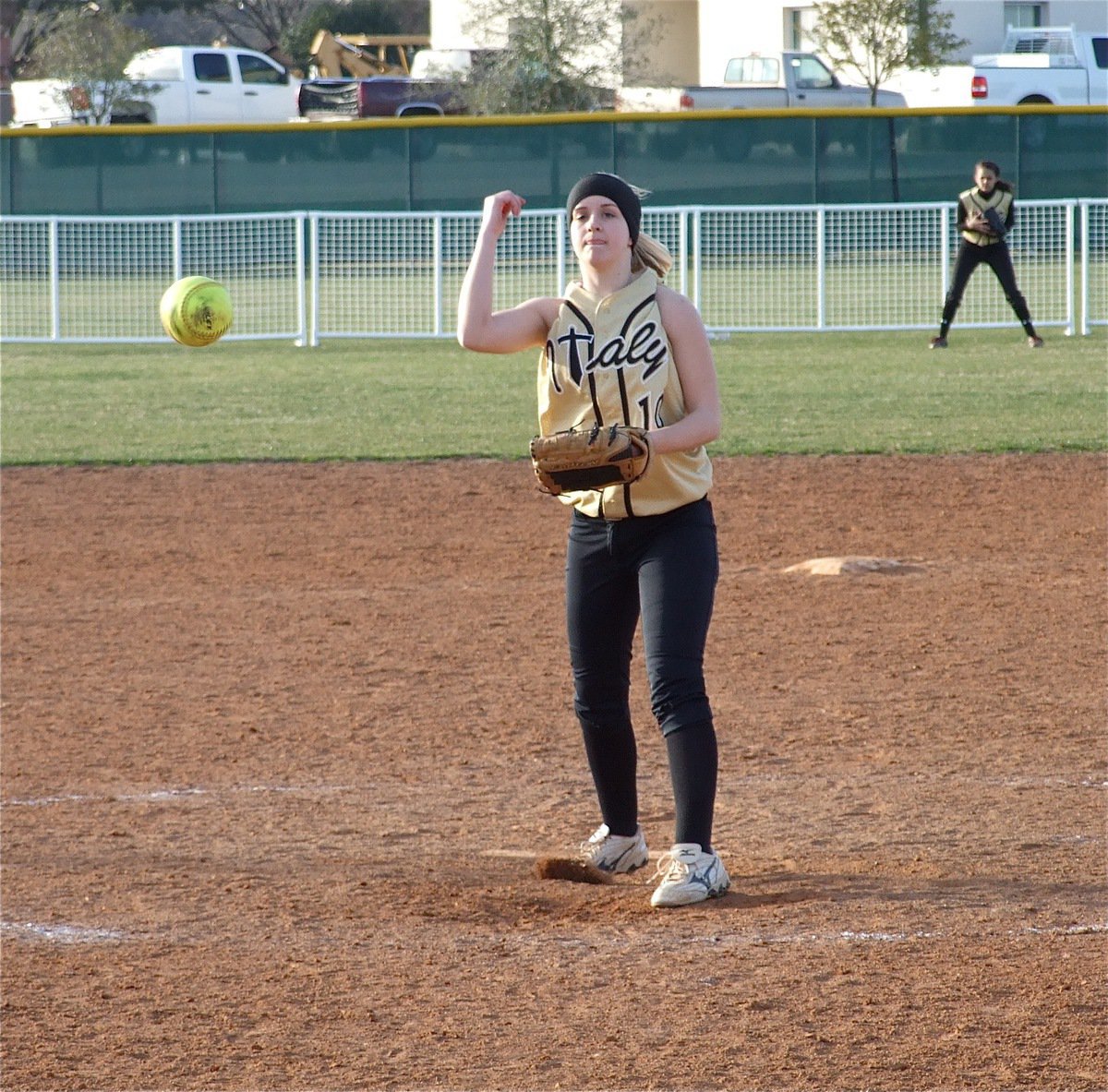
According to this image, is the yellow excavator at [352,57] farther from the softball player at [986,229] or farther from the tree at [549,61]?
the softball player at [986,229]

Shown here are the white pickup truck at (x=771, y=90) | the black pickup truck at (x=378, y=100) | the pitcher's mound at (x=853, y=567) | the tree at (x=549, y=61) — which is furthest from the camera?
the black pickup truck at (x=378, y=100)

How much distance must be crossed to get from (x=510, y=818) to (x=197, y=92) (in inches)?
1269

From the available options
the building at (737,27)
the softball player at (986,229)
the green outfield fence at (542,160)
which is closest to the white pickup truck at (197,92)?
the building at (737,27)

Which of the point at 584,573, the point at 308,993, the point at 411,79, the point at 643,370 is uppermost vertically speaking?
the point at 411,79

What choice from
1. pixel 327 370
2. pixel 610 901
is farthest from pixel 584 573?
pixel 327 370

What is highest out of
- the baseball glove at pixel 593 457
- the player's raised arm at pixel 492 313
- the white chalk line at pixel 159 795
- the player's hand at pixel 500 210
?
the player's hand at pixel 500 210

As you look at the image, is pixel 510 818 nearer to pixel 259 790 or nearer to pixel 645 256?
pixel 259 790

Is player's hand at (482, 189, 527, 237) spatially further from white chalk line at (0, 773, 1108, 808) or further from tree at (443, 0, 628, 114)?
tree at (443, 0, 628, 114)

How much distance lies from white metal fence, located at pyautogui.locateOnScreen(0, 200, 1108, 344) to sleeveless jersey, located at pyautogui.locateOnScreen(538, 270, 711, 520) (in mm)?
15195

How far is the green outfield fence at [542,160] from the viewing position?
25.0 metres

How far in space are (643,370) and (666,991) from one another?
5.10 ft

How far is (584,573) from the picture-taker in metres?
4.52

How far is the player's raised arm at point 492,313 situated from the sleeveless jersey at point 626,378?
73mm

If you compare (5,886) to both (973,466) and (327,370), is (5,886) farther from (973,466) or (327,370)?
(327,370)
